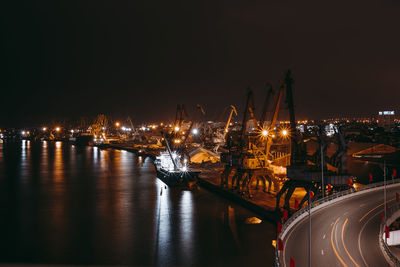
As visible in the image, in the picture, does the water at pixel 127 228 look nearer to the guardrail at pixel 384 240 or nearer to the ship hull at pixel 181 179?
the ship hull at pixel 181 179

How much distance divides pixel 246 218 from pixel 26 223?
12.7 metres

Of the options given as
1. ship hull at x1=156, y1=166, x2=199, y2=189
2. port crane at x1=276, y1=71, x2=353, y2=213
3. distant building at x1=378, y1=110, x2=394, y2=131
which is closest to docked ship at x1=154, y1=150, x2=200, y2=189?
ship hull at x1=156, y1=166, x2=199, y2=189

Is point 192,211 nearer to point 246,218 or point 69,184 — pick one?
point 246,218

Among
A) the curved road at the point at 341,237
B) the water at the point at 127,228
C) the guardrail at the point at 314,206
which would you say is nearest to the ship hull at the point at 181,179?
the water at the point at 127,228

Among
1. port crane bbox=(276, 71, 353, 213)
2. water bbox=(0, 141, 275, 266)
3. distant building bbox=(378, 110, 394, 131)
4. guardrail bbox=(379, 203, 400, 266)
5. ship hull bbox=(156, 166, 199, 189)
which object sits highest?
distant building bbox=(378, 110, 394, 131)

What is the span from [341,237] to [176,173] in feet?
A: 72.4

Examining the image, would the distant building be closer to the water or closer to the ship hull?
the ship hull

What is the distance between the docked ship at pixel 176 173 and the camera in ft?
100

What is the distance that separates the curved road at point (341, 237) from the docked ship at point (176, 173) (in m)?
17.2

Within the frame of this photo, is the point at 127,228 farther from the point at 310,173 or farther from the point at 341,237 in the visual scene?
the point at 341,237

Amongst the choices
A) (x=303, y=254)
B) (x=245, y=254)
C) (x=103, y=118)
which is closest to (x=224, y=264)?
(x=245, y=254)

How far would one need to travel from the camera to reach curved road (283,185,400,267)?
9016mm

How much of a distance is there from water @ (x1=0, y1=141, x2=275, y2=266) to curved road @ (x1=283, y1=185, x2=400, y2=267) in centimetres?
256

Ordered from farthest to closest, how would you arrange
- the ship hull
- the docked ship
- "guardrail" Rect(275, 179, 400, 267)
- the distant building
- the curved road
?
the distant building, the docked ship, the ship hull, "guardrail" Rect(275, 179, 400, 267), the curved road
